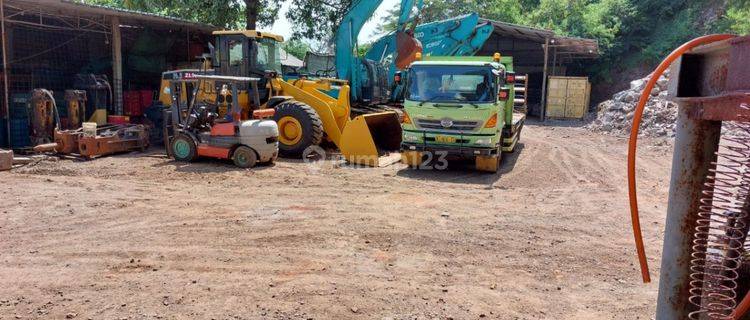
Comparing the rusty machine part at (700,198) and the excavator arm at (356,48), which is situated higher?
the excavator arm at (356,48)

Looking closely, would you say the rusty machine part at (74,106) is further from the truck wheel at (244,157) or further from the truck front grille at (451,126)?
the truck front grille at (451,126)

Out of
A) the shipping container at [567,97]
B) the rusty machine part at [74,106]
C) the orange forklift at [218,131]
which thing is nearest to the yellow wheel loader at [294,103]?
the orange forklift at [218,131]

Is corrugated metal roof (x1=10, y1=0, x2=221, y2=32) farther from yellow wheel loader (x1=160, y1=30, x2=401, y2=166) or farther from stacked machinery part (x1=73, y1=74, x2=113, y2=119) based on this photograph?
yellow wheel loader (x1=160, y1=30, x2=401, y2=166)

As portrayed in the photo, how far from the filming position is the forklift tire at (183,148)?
10180mm

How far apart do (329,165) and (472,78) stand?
3148 millimetres

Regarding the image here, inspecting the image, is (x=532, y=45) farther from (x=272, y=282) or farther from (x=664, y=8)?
(x=272, y=282)

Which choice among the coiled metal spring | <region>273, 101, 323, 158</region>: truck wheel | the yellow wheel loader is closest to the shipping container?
the yellow wheel loader

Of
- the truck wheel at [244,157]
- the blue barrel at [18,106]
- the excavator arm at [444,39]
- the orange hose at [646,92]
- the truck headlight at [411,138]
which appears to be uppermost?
the excavator arm at [444,39]

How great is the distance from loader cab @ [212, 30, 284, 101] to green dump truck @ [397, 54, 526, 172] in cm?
376

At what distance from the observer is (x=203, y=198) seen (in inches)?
295

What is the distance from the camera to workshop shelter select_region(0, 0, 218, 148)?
39.8ft

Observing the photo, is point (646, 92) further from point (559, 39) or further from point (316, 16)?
point (559, 39)

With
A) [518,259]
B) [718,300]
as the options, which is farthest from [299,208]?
[718,300]

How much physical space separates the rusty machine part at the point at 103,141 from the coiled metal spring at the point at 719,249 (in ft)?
35.8
